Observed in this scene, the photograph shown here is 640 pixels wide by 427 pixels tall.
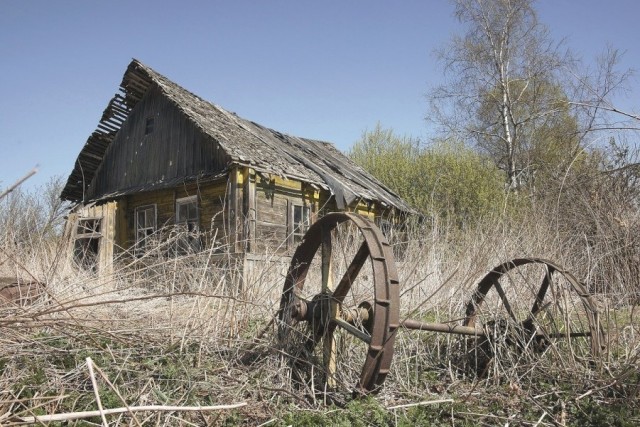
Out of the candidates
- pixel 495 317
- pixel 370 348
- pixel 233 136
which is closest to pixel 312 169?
pixel 233 136

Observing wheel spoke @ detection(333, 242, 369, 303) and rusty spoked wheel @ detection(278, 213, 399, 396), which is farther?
wheel spoke @ detection(333, 242, 369, 303)

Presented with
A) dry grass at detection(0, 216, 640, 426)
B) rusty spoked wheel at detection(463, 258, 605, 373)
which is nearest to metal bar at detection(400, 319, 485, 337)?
rusty spoked wheel at detection(463, 258, 605, 373)

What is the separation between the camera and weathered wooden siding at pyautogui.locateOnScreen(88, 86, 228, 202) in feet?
44.4

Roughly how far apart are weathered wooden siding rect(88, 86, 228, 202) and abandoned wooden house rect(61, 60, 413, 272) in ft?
0.09

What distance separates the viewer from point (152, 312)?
5.16m

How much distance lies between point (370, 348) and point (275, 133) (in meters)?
15.1

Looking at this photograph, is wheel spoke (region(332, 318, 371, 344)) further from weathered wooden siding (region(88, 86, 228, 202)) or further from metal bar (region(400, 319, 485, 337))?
weathered wooden siding (region(88, 86, 228, 202))

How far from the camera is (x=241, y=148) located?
505 inches

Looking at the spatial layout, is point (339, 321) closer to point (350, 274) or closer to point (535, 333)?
point (350, 274)

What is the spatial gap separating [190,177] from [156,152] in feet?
8.28

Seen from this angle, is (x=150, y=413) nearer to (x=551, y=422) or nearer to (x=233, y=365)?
(x=233, y=365)

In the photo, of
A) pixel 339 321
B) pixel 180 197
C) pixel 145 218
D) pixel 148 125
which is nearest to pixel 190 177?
pixel 180 197

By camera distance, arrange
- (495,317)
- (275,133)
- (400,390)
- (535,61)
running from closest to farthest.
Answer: (400,390) < (495,317) < (275,133) < (535,61)

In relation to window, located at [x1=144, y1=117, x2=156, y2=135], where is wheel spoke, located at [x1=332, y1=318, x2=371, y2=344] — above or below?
below
